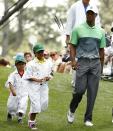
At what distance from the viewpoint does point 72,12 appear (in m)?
14.6

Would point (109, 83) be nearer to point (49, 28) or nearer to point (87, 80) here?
point (87, 80)

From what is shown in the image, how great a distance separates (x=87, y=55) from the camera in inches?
486

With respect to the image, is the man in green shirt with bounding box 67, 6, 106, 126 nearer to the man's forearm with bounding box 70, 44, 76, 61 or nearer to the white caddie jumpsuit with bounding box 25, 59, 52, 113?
the man's forearm with bounding box 70, 44, 76, 61

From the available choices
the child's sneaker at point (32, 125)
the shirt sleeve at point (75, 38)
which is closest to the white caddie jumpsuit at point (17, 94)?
the child's sneaker at point (32, 125)

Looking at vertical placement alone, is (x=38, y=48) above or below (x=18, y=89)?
above

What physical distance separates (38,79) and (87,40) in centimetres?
115

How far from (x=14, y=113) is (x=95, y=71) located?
1.98 meters

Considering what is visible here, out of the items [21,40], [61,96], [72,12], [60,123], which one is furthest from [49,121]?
[21,40]

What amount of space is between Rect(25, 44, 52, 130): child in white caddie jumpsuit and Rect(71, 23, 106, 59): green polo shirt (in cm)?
64

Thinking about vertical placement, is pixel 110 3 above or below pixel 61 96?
above

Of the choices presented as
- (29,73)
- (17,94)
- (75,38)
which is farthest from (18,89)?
(75,38)

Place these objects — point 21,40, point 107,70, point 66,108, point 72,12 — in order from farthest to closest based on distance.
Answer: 1. point 21,40
2. point 107,70
3. point 66,108
4. point 72,12

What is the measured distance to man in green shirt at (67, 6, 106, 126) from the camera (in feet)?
40.5

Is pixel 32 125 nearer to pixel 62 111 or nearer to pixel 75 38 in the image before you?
pixel 75 38
